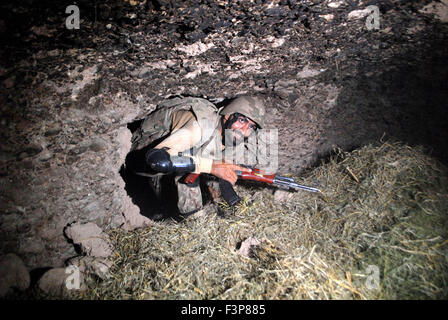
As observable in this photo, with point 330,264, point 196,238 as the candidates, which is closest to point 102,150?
point 196,238

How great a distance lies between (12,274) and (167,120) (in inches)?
86.0

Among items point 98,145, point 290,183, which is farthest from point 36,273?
point 290,183

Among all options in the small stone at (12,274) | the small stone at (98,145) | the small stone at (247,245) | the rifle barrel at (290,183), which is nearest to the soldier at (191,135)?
the small stone at (98,145)

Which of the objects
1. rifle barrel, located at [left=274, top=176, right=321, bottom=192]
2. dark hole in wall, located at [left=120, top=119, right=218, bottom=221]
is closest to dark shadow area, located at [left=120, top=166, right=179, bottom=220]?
dark hole in wall, located at [left=120, top=119, right=218, bottom=221]

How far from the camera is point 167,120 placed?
3076 millimetres

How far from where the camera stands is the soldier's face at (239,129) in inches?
129

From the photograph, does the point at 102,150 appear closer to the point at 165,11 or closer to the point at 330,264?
the point at 165,11

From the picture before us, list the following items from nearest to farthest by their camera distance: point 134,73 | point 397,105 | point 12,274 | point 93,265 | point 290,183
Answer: point 12,274, point 93,265, point 134,73, point 290,183, point 397,105

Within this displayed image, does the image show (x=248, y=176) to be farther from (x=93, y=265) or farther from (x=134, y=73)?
(x=93, y=265)

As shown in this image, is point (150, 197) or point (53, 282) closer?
point (53, 282)

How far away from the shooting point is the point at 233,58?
2793 mm

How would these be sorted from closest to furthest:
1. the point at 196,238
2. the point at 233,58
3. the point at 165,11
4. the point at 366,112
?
the point at 165,11, the point at 196,238, the point at 233,58, the point at 366,112

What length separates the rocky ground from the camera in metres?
2.07
